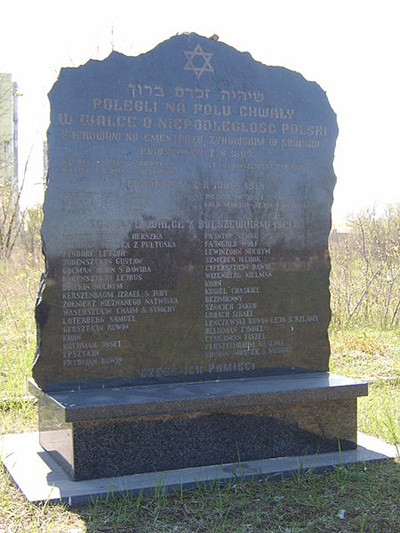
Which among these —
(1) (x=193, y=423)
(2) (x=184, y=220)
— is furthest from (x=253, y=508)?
(2) (x=184, y=220)

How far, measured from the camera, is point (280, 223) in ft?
17.4

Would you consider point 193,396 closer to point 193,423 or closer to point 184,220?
point 193,423

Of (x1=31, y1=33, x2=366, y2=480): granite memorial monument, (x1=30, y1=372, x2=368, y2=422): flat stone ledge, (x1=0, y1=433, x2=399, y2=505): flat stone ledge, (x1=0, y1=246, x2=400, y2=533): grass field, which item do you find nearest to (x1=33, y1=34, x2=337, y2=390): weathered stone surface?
(x1=31, y1=33, x2=366, y2=480): granite memorial monument

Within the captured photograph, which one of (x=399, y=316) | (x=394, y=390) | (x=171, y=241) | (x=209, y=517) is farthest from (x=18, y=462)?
(x=399, y=316)

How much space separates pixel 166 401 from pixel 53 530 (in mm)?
1009

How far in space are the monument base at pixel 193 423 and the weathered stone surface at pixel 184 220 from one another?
10.7 inches

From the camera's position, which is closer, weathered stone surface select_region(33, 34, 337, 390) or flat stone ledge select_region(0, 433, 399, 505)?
flat stone ledge select_region(0, 433, 399, 505)

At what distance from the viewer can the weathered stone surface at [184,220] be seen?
4.77 meters

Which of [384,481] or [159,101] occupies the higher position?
[159,101]

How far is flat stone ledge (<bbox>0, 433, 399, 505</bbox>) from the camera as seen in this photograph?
405 cm

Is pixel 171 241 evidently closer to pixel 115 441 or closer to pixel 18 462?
pixel 115 441

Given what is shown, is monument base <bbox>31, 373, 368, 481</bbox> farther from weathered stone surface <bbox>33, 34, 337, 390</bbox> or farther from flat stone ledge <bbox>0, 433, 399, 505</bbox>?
weathered stone surface <bbox>33, 34, 337, 390</bbox>

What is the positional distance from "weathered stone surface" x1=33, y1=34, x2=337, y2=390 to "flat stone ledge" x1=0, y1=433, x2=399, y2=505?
21.2 inches

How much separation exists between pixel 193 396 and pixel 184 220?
1.25m
